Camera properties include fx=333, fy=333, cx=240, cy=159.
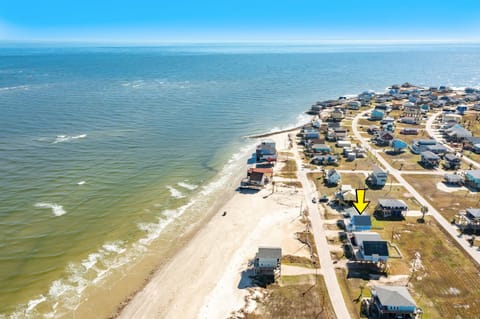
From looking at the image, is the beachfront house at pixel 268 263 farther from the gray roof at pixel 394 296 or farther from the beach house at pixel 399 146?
the beach house at pixel 399 146

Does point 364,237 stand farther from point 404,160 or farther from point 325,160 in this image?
point 404,160

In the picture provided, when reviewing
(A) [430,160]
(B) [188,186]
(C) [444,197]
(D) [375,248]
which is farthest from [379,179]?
(B) [188,186]

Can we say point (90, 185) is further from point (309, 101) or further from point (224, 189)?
point (309, 101)

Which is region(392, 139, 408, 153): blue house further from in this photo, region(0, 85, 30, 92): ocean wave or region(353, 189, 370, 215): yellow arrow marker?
region(0, 85, 30, 92): ocean wave

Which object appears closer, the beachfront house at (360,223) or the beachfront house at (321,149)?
the beachfront house at (360,223)

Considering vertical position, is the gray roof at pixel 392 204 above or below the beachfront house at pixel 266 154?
below

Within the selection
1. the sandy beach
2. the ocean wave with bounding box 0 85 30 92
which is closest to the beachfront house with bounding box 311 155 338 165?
the sandy beach

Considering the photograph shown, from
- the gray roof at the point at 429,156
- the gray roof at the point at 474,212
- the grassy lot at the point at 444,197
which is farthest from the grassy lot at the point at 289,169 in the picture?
the gray roof at the point at 474,212

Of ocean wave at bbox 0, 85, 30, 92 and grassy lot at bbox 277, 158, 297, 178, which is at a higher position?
ocean wave at bbox 0, 85, 30, 92
